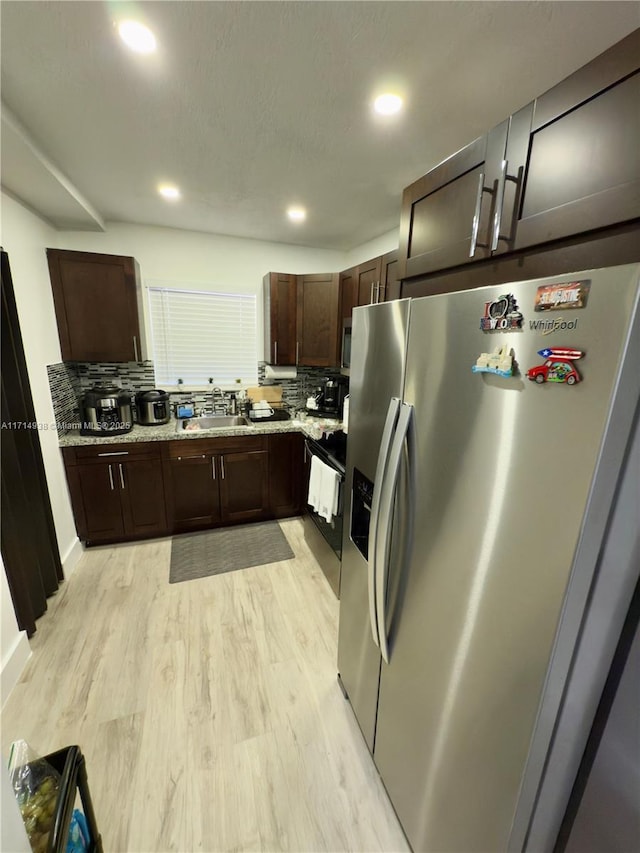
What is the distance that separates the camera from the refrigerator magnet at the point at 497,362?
2.23ft

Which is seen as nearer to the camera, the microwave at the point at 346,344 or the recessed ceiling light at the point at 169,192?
the recessed ceiling light at the point at 169,192

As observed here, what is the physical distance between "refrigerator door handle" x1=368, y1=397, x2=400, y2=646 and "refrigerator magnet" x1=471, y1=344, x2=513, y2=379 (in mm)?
329

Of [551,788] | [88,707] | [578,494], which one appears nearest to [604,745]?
[551,788]

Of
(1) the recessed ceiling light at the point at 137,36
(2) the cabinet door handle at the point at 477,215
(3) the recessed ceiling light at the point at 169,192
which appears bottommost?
(2) the cabinet door handle at the point at 477,215

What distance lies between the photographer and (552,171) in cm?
78

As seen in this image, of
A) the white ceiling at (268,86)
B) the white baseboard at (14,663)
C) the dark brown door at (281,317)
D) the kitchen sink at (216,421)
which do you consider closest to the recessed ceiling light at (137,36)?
the white ceiling at (268,86)

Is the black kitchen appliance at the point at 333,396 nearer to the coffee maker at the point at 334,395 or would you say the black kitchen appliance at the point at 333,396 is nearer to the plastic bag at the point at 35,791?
the coffee maker at the point at 334,395

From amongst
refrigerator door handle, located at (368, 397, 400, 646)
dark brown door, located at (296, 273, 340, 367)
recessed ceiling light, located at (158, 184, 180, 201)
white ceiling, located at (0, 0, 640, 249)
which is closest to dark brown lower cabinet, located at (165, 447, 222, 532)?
dark brown door, located at (296, 273, 340, 367)

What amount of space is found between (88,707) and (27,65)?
8.76 feet

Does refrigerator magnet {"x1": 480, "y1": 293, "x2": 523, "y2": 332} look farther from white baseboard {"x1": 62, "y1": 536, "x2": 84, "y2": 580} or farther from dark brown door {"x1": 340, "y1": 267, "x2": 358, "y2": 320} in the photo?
white baseboard {"x1": 62, "y1": 536, "x2": 84, "y2": 580}

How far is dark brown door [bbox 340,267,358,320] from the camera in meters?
2.76

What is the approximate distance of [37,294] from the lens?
90.6 inches

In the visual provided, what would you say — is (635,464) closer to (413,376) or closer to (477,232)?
(413,376)

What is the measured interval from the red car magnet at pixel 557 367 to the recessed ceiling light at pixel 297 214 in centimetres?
244
